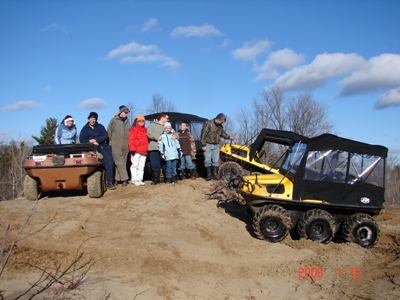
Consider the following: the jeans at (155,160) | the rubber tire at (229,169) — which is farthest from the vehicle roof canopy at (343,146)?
the jeans at (155,160)

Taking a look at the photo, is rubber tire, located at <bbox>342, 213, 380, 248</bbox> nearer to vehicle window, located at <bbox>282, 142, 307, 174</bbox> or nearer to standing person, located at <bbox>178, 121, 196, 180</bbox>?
vehicle window, located at <bbox>282, 142, 307, 174</bbox>

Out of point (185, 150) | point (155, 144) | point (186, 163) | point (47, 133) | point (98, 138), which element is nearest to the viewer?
point (98, 138)

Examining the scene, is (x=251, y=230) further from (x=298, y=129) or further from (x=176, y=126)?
(x=298, y=129)

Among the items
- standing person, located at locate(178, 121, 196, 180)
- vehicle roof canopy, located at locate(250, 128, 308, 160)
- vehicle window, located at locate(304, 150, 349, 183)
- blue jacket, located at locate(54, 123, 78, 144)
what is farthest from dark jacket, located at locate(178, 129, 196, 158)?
vehicle window, located at locate(304, 150, 349, 183)

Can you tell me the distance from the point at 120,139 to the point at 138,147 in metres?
0.55

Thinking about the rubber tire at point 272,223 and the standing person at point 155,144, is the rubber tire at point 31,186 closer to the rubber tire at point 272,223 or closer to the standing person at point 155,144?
the standing person at point 155,144

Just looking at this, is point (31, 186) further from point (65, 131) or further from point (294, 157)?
point (294, 157)

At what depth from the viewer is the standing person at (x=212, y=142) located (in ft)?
36.8

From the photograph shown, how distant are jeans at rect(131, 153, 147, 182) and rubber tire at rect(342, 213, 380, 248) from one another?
5642mm

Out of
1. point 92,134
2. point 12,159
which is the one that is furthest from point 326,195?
point 12,159

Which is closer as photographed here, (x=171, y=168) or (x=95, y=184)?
(x=95, y=184)

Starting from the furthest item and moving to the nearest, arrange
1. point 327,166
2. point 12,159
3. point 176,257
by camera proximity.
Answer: point 12,159
point 327,166
point 176,257

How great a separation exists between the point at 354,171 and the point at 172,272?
4356mm

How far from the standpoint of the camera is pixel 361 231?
7.59m
